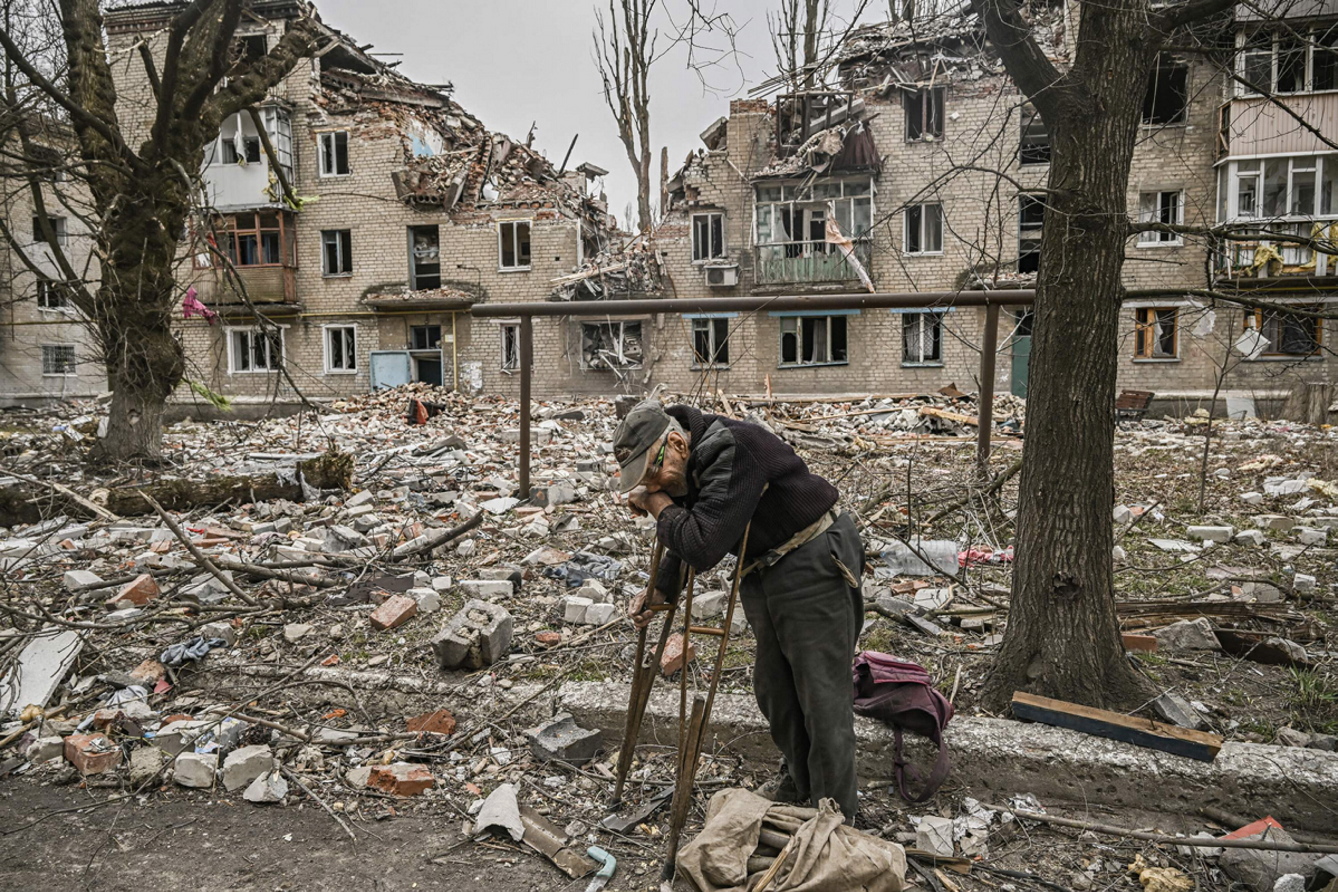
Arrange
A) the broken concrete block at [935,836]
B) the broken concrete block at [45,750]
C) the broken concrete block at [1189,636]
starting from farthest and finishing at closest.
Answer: the broken concrete block at [1189,636]
the broken concrete block at [45,750]
the broken concrete block at [935,836]

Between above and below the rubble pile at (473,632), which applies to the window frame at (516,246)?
above

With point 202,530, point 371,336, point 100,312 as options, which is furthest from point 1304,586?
point 371,336

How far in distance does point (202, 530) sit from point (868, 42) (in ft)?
20.9

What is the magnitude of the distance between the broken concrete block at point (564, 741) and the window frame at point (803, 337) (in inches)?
856

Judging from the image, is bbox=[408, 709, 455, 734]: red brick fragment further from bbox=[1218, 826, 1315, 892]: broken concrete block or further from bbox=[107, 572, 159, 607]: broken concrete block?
bbox=[1218, 826, 1315, 892]: broken concrete block

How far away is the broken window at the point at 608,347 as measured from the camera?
989 inches

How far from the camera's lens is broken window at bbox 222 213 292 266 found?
26.8m

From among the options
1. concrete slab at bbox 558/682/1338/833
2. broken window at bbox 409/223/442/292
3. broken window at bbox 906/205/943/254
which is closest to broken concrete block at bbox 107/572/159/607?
concrete slab at bbox 558/682/1338/833

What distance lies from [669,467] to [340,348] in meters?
27.7

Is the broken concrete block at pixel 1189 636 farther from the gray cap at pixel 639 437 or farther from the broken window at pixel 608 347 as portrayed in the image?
the broken window at pixel 608 347

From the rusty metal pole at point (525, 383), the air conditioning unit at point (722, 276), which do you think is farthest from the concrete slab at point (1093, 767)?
the air conditioning unit at point (722, 276)

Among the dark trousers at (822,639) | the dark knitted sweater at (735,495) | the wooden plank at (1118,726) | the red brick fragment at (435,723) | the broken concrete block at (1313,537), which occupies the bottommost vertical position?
the red brick fragment at (435,723)

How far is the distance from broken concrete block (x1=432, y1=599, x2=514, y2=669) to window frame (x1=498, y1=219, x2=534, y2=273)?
75.9 feet

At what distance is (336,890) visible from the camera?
2678 millimetres
